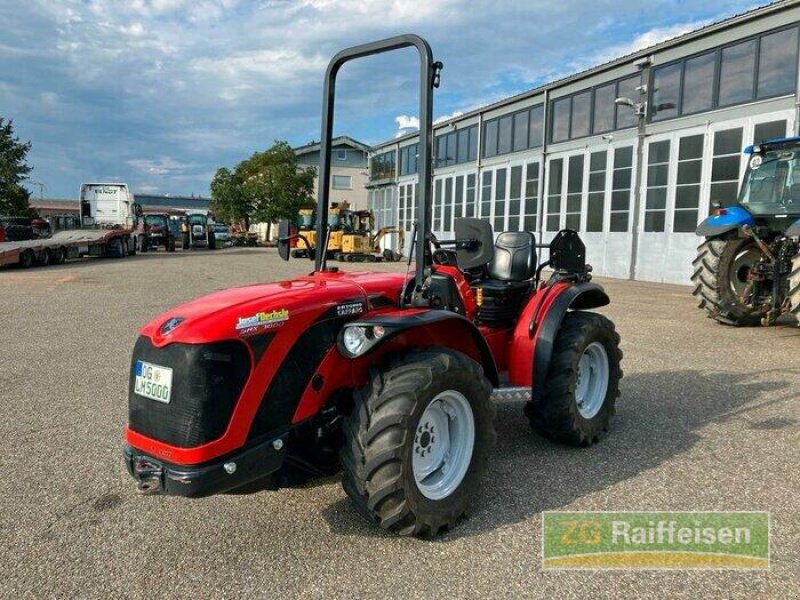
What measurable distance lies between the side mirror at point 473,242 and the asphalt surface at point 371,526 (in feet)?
4.19

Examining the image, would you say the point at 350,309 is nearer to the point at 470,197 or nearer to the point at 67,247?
the point at 67,247

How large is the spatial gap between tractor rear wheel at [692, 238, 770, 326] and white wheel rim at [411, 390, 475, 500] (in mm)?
7388

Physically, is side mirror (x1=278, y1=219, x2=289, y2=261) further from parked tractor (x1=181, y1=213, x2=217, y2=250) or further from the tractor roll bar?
parked tractor (x1=181, y1=213, x2=217, y2=250)

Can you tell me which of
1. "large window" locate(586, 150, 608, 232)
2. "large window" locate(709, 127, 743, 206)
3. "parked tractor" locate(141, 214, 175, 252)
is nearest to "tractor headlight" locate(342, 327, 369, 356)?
"large window" locate(709, 127, 743, 206)

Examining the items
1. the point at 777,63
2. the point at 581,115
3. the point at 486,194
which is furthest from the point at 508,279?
the point at 486,194

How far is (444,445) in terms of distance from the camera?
3.15 m

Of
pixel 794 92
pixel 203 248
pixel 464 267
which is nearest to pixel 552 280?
pixel 464 267

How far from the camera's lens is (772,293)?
8578mm

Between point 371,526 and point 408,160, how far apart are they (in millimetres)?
32560

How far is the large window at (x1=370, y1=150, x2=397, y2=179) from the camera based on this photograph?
3616 centimetres

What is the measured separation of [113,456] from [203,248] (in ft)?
125

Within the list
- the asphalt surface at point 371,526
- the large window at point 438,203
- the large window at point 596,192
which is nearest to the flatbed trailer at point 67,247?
the large window at point 438,203

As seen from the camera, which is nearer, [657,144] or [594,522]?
[594,522]

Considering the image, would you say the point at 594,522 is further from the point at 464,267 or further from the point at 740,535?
the point at 464,267
